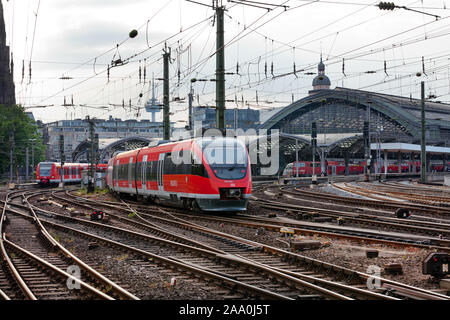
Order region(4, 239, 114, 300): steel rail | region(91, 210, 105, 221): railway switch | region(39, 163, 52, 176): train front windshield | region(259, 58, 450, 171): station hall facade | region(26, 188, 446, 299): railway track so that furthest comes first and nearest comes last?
region(259, 58, 450, 171): station hall facade, region(39, 163, 52, 176): train front windshield, region(91, 210, 105, 221): railway switch, region(26, 188, 446, 299): railway track, region(4, 239, 114, 300): steel rail

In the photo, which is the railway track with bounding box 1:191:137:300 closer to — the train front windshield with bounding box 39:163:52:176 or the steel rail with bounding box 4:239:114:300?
the steel rail with bounding box 4:239:114:300

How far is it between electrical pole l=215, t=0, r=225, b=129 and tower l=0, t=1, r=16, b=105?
79.9 m

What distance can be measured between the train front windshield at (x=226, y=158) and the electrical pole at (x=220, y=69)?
12.1ft

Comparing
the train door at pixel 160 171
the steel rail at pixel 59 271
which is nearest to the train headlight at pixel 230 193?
the train door at pixel 160 171

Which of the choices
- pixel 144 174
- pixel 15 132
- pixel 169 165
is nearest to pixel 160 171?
pixel 169 165

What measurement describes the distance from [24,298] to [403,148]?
77.9 m

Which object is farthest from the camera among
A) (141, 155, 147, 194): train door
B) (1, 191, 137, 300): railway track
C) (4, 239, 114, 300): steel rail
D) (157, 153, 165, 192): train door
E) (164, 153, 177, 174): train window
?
(141, 155, 147, 194): train door

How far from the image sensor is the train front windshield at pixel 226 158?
22.1 meters

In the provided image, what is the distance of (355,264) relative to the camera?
11.5 m

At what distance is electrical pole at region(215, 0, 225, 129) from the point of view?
26.3m

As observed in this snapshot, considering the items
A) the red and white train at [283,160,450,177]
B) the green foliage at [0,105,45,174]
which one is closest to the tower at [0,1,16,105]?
the green foliage at [0,105,45,174]

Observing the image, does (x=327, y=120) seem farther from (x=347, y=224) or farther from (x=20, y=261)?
(x=20, y=261)

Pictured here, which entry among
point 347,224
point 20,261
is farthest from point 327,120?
point 20,261

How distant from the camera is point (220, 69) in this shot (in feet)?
87.1
